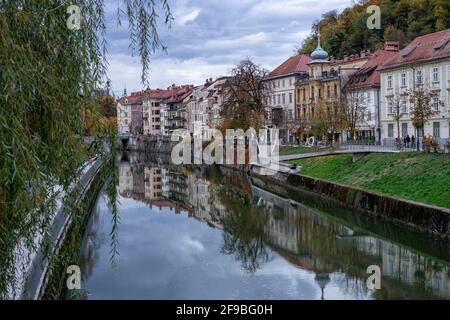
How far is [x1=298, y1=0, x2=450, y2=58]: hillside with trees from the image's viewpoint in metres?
60.7

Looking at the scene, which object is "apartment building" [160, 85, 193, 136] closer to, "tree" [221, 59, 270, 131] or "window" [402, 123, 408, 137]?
"tree" [221, 59, 270, 131]

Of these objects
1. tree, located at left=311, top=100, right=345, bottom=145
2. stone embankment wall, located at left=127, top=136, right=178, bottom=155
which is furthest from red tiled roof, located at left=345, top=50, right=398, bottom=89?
stone embankment wall, located at left=127, top=136, right=178, bottom=155

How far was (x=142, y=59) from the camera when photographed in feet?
23.2

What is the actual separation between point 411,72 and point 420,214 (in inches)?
942

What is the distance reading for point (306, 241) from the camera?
21.5m

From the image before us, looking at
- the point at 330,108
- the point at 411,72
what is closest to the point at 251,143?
the point at 330,108

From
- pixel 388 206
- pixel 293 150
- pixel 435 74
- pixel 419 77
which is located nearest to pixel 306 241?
pixel 388 206

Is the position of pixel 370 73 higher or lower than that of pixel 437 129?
higher

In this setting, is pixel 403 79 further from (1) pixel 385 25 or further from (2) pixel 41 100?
(2) pixel 41 100

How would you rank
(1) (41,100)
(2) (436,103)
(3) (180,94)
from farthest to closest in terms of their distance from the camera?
(3) (180,94), (2) (436,103), (1) (41,100)

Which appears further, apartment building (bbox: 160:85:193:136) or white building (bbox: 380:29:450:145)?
apartment building (bbox: 160:85:193:136)

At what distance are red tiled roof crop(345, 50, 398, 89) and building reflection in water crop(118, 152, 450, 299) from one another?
17.0 meters

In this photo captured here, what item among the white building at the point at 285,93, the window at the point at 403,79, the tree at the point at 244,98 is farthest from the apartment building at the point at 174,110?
the window at the point at 403,79

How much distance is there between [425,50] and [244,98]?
1574 centimetres
